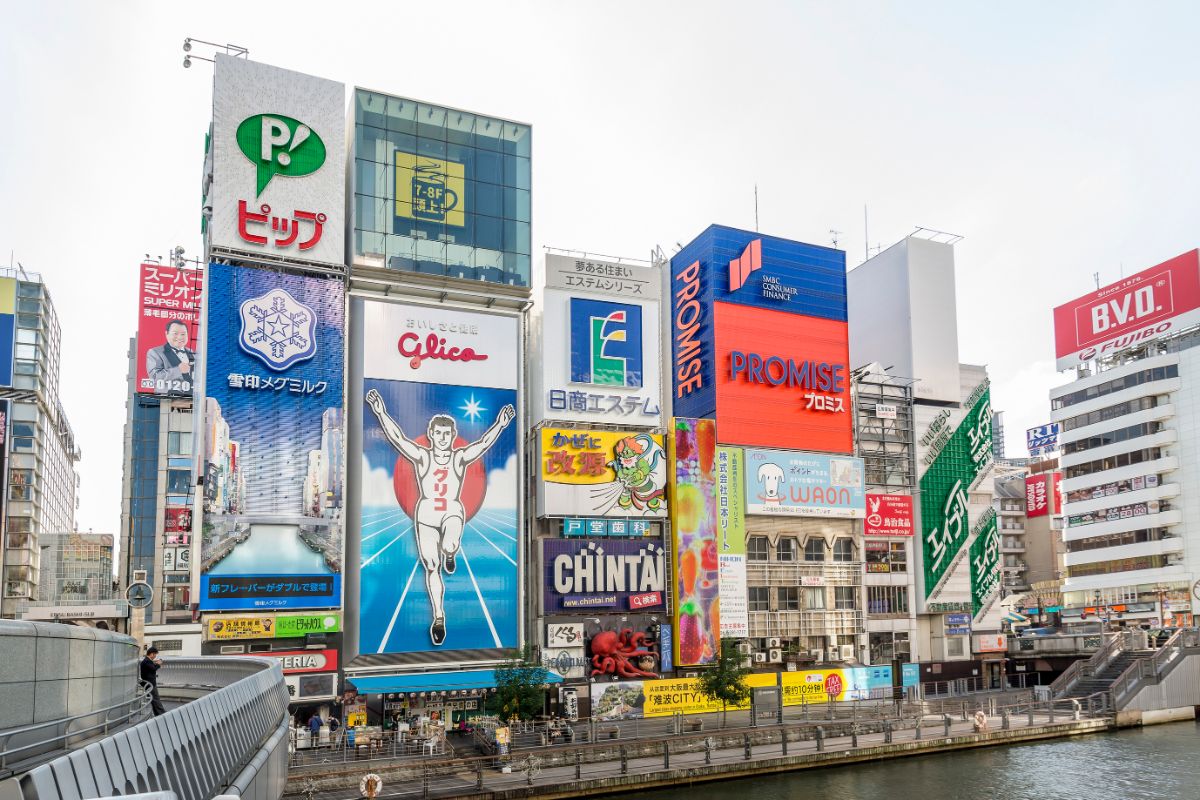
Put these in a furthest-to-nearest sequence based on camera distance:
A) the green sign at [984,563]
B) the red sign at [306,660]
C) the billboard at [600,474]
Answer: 1. the green sign at [984,563]
2. the billboard at [600,474]
3. the red sign at [306,660]

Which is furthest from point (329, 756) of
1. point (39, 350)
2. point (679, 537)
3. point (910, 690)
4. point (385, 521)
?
point (39, 350)

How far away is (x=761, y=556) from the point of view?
7425cm

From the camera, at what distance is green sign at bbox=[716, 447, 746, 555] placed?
2803 inches

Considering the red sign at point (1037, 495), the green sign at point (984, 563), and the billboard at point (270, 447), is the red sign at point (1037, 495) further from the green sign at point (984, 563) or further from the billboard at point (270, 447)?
the billboard at point (270, 447)

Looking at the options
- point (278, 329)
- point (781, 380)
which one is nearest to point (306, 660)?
point (278, 329)

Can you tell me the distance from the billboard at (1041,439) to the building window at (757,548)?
288ft

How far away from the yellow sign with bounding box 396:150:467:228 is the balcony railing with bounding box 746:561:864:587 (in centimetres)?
3169

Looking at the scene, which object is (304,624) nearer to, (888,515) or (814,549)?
(814,549)

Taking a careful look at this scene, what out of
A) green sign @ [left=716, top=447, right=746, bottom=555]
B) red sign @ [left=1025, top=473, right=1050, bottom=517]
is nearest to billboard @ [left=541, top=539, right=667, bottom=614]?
green sign @ [left=716, top=447, right=746, bottom=555]

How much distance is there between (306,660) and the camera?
56.2 m

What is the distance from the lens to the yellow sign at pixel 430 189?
64.9m

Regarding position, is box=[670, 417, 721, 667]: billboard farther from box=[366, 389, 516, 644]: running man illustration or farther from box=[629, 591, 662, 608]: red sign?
box=[366, 389, 516, 644]: running man illustration

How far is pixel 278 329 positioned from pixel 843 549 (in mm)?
44513

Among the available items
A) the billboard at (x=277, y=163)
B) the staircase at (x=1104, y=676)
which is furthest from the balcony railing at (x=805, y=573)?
the billboard at (x=277, y=163)
